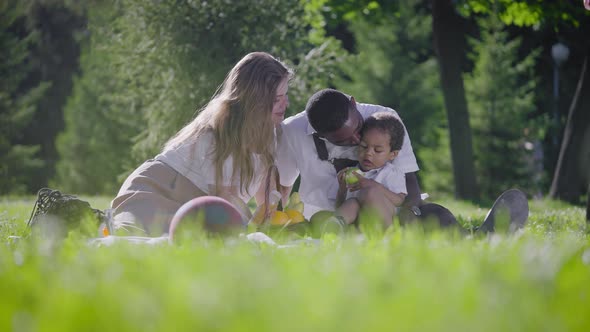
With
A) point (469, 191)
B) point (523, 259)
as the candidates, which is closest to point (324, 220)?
point (523, 259)

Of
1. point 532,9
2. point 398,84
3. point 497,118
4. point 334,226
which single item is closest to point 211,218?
point 334,226

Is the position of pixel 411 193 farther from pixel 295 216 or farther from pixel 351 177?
pixel 295 216

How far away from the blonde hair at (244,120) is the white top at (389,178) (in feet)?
2.85

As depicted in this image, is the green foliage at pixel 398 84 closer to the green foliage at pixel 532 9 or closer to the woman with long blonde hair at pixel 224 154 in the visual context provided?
the green foliage at pixel 532 9

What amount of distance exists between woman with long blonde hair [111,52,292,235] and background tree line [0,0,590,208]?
302 inches

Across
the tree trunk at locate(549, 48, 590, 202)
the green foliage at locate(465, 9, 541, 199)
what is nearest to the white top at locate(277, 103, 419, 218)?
the tree trunk at locate(549, 48, 590, 202)

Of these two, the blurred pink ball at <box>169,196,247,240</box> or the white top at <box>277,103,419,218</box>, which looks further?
the white top at <box>277,103,419,218</box>

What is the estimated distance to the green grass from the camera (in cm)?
186

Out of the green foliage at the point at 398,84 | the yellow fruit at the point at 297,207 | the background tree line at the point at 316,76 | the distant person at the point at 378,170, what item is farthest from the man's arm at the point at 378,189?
the green foliage at the point at 398,84

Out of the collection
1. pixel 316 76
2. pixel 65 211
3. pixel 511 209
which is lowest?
pixel 511 209

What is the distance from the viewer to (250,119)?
5887 mm

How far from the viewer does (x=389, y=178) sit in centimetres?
587

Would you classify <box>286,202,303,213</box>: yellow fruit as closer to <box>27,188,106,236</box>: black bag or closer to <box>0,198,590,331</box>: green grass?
<box>27,188,106,236</box>: black bag

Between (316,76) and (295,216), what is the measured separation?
9.54m
